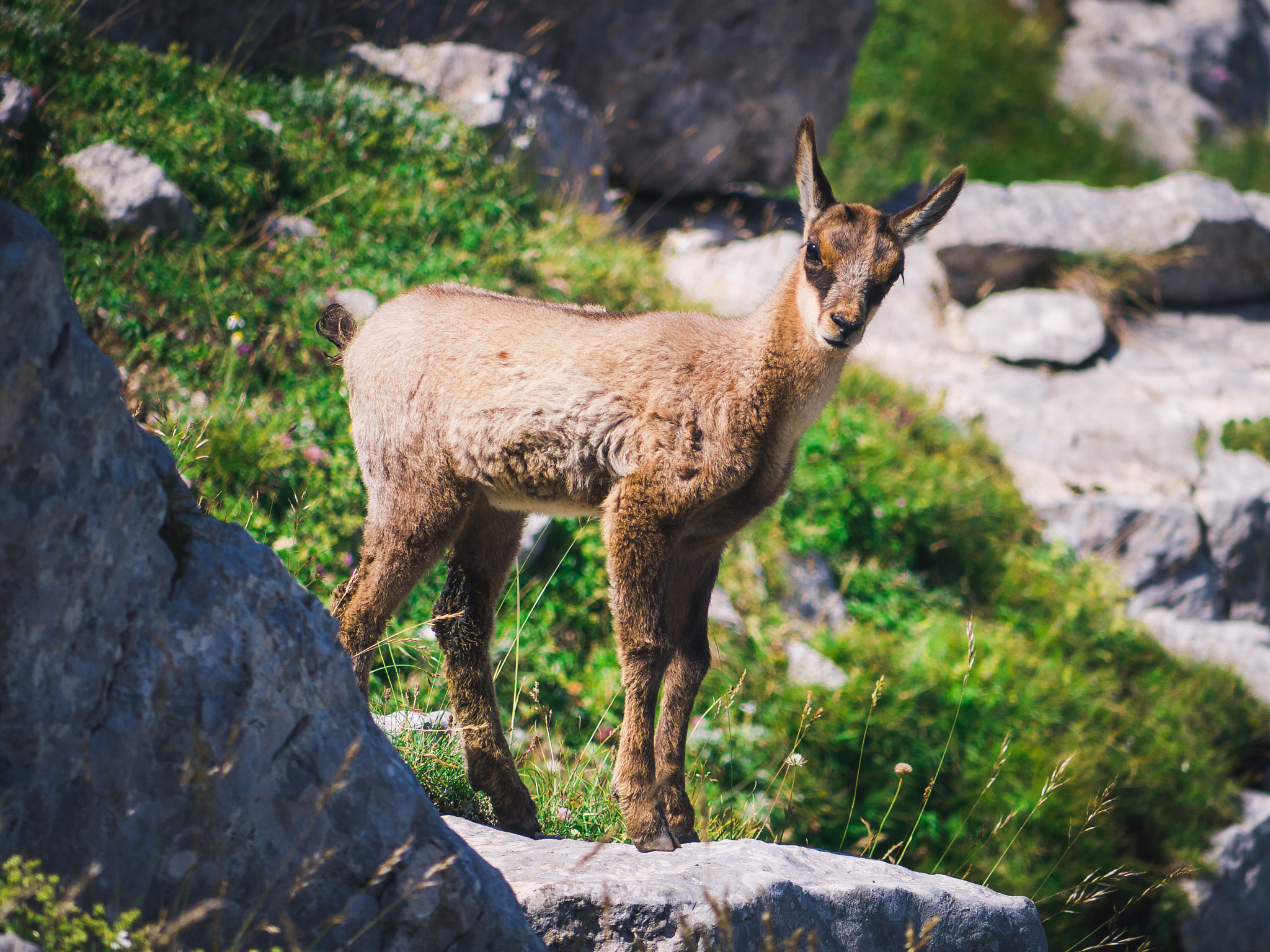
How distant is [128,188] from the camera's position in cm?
698

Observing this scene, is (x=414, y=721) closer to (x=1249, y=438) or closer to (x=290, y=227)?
(x=290, y=227)

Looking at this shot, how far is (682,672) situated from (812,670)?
3415 mm

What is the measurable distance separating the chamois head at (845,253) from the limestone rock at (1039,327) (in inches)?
316

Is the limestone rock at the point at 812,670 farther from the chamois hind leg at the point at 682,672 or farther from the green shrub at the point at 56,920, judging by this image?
the green shrub at the point at 56,920

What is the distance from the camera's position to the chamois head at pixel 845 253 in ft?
13.0

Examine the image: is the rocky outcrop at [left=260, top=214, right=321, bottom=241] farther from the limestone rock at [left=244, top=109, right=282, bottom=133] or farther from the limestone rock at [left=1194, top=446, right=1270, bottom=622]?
the limestone rock at [left=1194, top=446, right=1270, bottom=622]

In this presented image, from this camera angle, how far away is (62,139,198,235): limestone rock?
6.93 metres

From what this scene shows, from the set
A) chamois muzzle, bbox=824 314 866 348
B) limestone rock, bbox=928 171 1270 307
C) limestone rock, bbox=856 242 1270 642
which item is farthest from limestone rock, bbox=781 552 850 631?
limestone rock, bbox=928 171 1270 307

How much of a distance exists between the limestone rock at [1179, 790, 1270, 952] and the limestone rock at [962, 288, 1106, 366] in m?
5.28

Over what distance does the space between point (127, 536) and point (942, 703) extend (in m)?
6.32

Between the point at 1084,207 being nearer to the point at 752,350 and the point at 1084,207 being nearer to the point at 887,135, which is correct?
the point at 887,135

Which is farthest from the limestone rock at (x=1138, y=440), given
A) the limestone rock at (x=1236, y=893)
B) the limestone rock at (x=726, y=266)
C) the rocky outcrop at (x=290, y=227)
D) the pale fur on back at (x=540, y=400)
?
the pale fur on back at (x=540, y=400)

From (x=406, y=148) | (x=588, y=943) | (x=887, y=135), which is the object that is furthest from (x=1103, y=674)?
(x=887, y=135)

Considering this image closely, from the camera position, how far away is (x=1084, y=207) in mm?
12820
